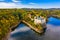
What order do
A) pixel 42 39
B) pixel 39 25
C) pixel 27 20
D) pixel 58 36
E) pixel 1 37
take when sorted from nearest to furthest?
pixel 1 37 < pixel 42 39 < pixel 58 36 < pixel 39 25 < pixel 27 20

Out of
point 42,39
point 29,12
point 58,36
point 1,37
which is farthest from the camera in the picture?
point 29,12

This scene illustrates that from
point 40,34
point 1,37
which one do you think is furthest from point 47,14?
point 1,37

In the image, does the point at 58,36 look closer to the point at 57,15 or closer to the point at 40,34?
the point at 40,34

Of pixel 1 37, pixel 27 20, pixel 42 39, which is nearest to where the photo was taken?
pixel 1 37

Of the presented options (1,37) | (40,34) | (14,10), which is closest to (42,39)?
(40,34)

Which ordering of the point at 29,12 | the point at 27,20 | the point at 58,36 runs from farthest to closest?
the point at 29,12 < the point at 27,20 < the point at 58,36

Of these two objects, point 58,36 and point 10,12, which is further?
point 10,12

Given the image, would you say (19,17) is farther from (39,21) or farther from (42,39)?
(42,39)

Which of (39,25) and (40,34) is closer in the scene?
(40,34)
